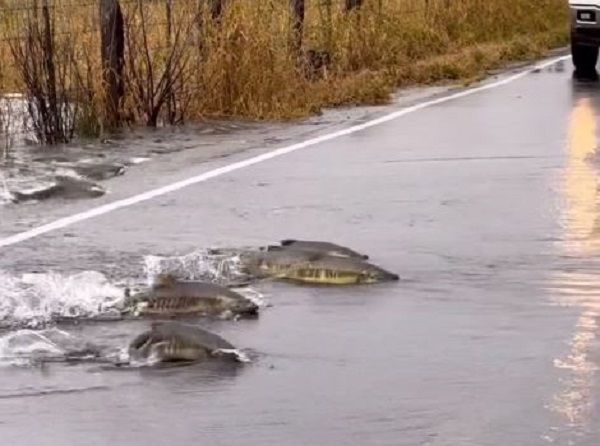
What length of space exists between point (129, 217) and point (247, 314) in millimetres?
3033

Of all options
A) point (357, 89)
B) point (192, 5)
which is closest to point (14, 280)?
point (192, 5)

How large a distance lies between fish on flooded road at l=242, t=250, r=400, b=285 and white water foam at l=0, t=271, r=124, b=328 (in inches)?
36.9

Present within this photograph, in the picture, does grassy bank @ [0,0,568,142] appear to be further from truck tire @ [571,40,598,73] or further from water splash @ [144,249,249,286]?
water splash @ [144,249,249,286]

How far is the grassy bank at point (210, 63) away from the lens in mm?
15906

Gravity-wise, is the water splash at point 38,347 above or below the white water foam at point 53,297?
below

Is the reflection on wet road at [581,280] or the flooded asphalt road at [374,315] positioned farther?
the reflection on wet road at [581,280]

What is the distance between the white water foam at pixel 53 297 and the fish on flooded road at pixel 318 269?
0.94 m

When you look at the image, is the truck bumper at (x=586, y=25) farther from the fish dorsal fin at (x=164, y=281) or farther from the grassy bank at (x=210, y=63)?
the fish dorsal fin at (x=164, y=281)

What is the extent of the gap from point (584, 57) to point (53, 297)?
51.1 feet

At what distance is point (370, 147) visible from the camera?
1542cm

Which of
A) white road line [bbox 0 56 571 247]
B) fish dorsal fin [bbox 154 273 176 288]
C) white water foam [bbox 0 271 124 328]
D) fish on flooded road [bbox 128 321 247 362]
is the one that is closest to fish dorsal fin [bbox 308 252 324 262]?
fish dorsal fin [bbox 154 273 176 288]

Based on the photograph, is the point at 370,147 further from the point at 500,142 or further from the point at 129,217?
the point at 129,217

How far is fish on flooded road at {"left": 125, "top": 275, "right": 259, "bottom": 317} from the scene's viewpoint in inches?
345

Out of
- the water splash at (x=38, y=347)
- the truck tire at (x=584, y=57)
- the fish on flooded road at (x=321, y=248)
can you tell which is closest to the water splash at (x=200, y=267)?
the fish on flooded road at (x=321, y=248)
